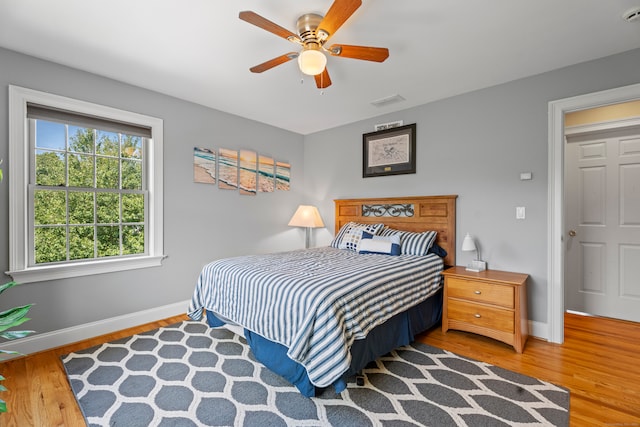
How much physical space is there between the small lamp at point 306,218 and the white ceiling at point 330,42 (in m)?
1.75

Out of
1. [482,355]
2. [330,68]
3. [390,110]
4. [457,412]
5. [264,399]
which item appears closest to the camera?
[457,412]

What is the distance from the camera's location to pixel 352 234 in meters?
3.75

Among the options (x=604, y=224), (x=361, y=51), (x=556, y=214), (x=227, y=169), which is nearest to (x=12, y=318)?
(x=361, y=51)

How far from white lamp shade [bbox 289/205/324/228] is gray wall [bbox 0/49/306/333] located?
262 mm

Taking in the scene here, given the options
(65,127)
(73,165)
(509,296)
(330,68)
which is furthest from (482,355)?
(65,127)

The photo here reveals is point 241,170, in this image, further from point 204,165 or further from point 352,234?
point 352,234

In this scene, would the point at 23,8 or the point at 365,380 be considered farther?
the point at 365,380

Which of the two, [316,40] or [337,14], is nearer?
[337,14]

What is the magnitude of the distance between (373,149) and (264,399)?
126 inches

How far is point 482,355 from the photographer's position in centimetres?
245

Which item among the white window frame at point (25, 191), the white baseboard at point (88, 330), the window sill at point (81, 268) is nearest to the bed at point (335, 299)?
the white baseboard at point (88, 330)

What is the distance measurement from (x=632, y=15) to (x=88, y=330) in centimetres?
487

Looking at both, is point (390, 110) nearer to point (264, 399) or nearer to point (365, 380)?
point (365, 380)

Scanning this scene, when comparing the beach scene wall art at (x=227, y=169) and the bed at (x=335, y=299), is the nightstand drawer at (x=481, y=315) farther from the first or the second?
the beach scene wall art at (x=227, y=169)
